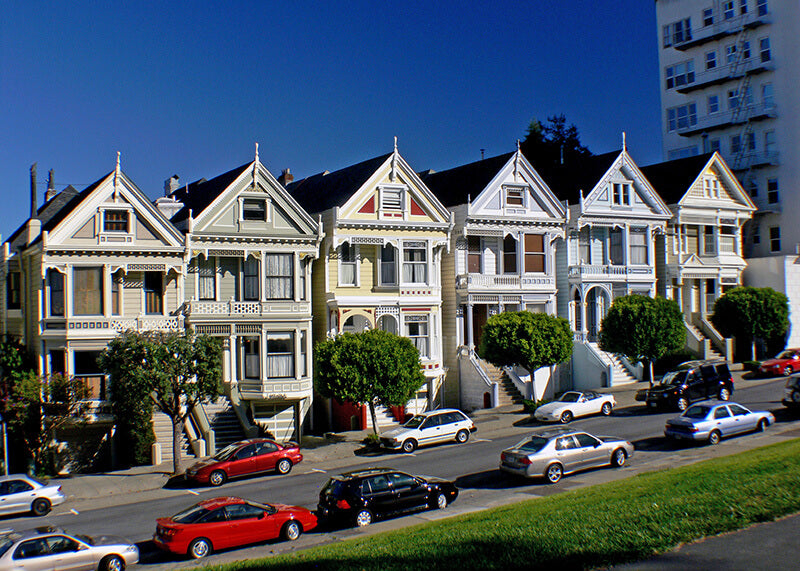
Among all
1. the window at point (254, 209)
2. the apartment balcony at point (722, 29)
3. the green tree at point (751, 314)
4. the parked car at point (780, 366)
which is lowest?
the parked car at point (780, 366)

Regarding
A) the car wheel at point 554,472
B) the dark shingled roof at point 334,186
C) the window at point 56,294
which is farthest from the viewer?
the dark shingled roof at point 334,186

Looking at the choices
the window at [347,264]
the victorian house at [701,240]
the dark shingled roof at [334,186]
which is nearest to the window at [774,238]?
the victorian house at [701,240]

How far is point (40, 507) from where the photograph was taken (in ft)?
86.9

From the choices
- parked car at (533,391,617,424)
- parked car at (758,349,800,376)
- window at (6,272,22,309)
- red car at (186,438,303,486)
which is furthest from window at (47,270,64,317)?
parked car at (758,349,800,376)

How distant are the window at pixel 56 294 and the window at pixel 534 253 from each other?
23.7 metres

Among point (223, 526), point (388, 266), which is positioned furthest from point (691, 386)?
point (223, 526)

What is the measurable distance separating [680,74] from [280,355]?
4055cm

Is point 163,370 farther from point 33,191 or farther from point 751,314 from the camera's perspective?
point 751,314

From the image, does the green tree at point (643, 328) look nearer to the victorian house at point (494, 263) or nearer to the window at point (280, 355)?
the victorian house at point (494, 263)

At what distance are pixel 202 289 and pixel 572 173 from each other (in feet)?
80.3

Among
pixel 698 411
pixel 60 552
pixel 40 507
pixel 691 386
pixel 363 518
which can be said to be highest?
pixel 691 386

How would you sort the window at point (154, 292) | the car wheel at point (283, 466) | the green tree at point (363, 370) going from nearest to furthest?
the car wheel at point (283, 466)
the green tree at point (363, 370)
the window at point (154, 292)

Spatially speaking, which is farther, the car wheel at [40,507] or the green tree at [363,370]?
the green tree at [363,370]

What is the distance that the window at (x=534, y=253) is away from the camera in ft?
145
